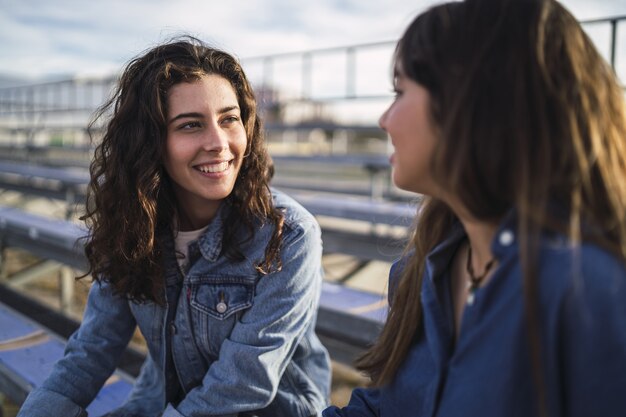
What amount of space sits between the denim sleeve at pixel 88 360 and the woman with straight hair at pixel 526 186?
3.48ft

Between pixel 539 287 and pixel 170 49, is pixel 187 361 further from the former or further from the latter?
pixel 539 287

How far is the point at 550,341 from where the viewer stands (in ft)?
2.37

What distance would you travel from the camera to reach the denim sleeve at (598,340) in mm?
700

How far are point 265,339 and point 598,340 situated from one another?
843mm

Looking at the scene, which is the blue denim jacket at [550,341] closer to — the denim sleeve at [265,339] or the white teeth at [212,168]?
the denim sleeve at [265,339]

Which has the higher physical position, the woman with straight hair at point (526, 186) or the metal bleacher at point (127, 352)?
the woman with straight hair at point (526, 186)

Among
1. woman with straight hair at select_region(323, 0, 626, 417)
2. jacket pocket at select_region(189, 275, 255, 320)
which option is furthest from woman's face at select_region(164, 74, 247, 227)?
woman with straight hair at select_region(323, 0, 626, 417)

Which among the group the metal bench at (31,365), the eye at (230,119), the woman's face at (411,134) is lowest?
the metal bench at (31,365)

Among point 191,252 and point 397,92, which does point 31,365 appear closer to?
point 191,252

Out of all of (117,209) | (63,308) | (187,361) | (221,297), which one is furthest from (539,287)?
(63,308)

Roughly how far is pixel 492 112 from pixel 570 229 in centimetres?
20

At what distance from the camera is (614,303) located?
2.30 feet

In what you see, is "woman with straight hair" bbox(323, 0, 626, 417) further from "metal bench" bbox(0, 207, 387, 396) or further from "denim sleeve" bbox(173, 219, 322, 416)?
"metal bench" bbox(0, 207, 387, 396)

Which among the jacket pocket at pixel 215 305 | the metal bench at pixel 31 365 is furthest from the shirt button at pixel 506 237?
the metal bench at pixel 31 365
